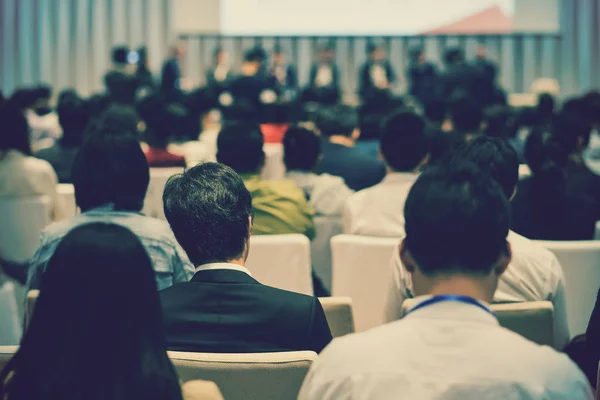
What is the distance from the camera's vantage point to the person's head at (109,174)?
8.57ft

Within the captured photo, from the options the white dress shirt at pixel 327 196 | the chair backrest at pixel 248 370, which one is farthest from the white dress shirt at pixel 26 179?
the chair backrest at pixel 248 370

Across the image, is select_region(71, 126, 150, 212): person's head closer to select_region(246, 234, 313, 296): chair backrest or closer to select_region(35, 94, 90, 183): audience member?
select_region(246, 234, 313, 296): chair backrest

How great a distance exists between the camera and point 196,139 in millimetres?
6570

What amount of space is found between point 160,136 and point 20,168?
834mm

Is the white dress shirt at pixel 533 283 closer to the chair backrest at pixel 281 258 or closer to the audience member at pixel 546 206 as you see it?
the chair backrest at pixel 281 258

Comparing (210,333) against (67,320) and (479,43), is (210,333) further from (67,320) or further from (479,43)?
(479,43)

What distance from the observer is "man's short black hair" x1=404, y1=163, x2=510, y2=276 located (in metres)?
1.34

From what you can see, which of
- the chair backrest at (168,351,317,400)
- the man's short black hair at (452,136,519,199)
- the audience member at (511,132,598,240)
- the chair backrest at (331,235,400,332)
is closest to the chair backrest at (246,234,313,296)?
the chair backrest at (331,235,400,332)

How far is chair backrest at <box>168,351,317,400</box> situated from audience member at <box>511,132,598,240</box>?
6.52 ft

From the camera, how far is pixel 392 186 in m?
3.35

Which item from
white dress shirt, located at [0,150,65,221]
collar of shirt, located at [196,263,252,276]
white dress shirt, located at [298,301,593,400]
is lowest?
white dress shirt, located at [298,301,593,400]

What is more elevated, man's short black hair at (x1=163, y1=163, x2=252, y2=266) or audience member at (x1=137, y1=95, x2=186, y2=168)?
audience member at (x1=137, y1=95, x2=186, y2=168)

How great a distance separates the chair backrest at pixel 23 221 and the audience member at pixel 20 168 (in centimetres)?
7

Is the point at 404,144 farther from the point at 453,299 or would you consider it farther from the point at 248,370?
the point at 453,299
